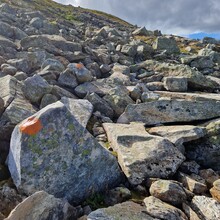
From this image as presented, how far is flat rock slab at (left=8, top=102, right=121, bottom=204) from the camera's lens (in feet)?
26.8

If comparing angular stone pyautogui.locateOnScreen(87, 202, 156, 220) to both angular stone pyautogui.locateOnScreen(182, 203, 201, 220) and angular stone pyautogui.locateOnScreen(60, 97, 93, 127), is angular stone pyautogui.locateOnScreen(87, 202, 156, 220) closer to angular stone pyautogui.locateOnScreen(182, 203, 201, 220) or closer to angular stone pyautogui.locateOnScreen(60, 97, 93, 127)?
angular stone pyautogui.locateOnScreen(182, 203, 201, 220)

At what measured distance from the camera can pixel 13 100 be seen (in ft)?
38.9

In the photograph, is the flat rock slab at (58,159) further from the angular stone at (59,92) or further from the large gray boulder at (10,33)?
the large gray boulder at (10,33)

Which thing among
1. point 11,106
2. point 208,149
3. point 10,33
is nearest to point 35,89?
point 11,106

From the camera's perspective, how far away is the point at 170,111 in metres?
13.4

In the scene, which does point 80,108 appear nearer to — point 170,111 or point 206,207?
point 170,111

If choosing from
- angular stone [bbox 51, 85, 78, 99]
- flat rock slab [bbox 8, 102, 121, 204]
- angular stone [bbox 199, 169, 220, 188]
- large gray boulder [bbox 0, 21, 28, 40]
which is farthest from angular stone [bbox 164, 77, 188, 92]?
large gray boulder [bbox 0, 21, 28, 40]

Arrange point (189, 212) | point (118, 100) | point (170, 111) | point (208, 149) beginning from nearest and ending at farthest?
point (189, 212)
point (208, 149)
point (170, 111)
point (118, 100)

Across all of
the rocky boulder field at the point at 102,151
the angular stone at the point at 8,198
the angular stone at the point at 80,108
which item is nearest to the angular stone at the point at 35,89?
the rocky boulder field at the point at 102,151

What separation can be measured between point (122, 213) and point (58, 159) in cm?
240

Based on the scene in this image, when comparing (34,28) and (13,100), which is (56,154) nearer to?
(13,100)

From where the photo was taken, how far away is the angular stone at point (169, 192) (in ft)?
26.8

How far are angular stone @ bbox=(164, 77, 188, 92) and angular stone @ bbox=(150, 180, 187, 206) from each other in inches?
375

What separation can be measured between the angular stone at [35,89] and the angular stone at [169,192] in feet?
22.4
